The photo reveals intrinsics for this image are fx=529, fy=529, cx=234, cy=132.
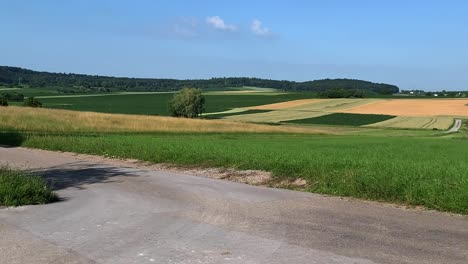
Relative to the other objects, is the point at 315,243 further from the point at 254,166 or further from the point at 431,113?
the point at 431,113

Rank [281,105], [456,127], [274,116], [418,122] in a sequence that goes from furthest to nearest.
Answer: [281,105] → [274,116] → [418,122] → [456,127]

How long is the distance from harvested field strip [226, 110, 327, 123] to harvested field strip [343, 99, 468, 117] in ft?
28.3

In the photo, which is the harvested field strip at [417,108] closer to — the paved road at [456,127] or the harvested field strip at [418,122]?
the harvested field strip at [418,122]

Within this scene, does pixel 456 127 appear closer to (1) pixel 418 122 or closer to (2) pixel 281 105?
(1) pixel 418 122

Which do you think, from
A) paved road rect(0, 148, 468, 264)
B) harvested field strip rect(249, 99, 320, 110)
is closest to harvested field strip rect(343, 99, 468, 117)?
harvested field strip rect(249, 99, 320, 110)

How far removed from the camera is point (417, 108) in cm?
9769

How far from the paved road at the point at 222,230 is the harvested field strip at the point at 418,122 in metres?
68.6

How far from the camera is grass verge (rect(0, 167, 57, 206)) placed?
9836 mm

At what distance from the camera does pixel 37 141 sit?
1104 inches

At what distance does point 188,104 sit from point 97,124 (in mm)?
50091

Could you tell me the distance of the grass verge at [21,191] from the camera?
9.84 metres

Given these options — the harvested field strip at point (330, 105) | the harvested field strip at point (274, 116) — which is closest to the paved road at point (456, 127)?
the harvested field strip at point (274, 116)

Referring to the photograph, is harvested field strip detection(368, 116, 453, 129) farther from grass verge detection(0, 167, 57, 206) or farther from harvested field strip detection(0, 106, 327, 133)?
grass verge detection(0, 167, 57, 206)

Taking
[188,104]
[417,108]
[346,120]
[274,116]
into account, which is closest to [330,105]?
[417,108]
